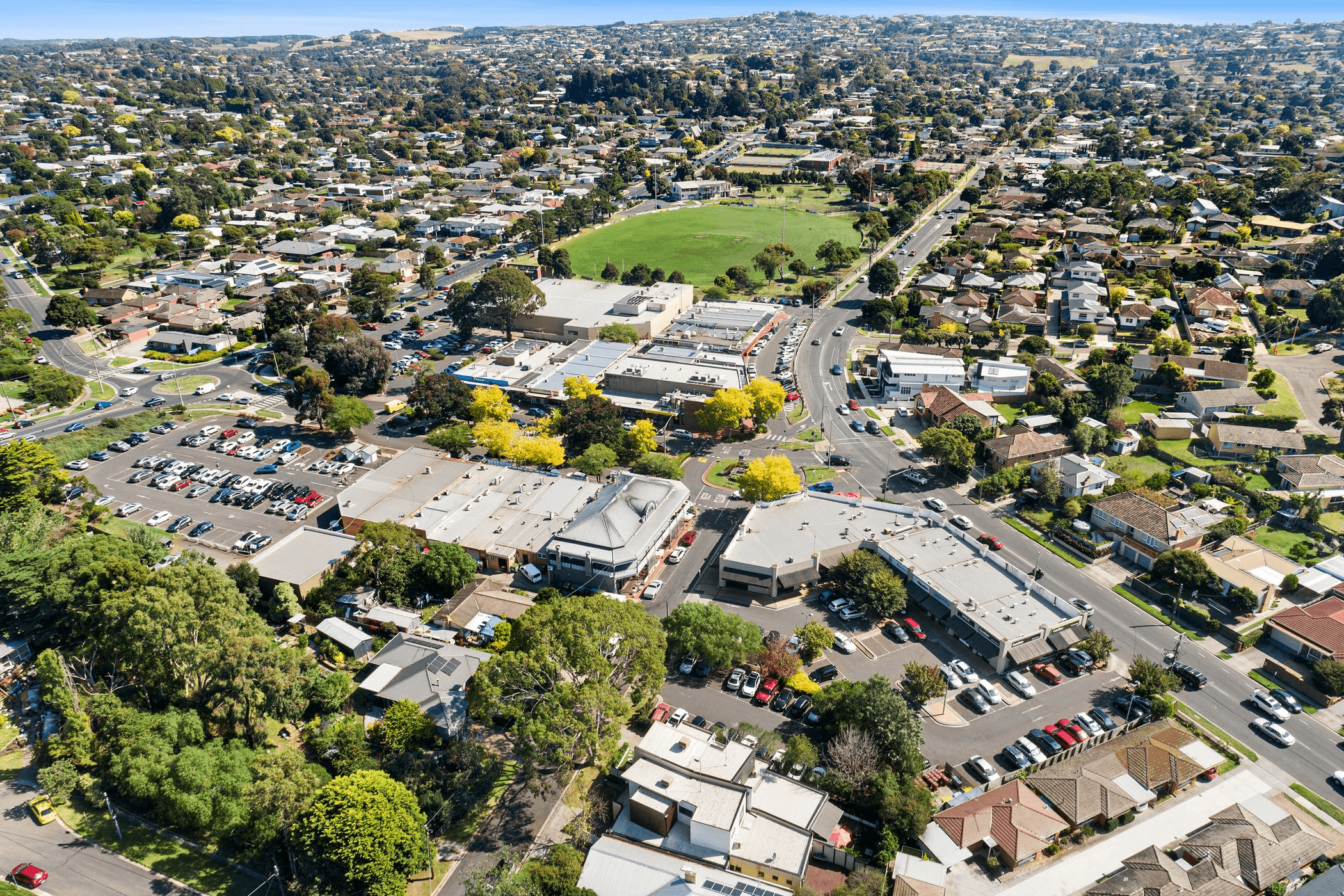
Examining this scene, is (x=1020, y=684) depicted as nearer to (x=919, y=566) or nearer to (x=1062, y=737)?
(x=1062, y=737)

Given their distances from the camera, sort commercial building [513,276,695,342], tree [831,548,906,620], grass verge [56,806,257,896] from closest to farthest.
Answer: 1. grass verge [56,806,257,896]
2. tree [831,548,906,620]
3. commercial building [513,276,695,342]

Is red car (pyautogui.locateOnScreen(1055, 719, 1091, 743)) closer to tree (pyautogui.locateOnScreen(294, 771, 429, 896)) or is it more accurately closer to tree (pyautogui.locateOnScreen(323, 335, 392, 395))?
tree (pyautogui.locateOnScreen(294, 771, 429, 896))

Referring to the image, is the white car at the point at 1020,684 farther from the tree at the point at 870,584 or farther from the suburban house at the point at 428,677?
the suburban house at the point at 428,677

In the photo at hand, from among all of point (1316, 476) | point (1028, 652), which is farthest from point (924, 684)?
point (1316, 476)

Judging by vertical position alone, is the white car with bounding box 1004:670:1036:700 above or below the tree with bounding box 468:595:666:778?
below

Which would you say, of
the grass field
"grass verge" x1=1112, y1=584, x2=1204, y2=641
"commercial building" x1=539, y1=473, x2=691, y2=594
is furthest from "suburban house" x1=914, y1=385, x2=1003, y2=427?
the grass field

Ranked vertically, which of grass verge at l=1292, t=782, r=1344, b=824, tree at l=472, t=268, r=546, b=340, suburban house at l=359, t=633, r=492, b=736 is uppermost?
tree at l=472, t=268, r=546, b=340

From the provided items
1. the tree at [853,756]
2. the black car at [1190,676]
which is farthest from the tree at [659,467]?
the black car at [1190,676]
